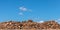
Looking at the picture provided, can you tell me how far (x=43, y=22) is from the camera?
14531 mm

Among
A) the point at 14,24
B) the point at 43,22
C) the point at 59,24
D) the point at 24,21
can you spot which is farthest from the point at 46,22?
the point at 14,24

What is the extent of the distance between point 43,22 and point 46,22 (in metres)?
0.30

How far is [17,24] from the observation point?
14281mm

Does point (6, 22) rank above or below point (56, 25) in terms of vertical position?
above

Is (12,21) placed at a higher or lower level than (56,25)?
higher

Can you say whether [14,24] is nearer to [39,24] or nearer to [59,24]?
[39,24]

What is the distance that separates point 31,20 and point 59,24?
2.75 metres

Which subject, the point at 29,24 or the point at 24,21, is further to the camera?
the point at 24,21

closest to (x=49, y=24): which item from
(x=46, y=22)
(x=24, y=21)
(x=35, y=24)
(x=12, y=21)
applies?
(x=46, y=22)

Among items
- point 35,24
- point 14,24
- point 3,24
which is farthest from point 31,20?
point 3,24

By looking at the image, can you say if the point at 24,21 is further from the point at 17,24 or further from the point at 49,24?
the point at 49,24

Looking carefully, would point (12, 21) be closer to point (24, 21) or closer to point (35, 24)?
point (24, 21)

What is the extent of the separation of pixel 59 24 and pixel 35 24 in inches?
93.2

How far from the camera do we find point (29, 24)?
1400 cm
